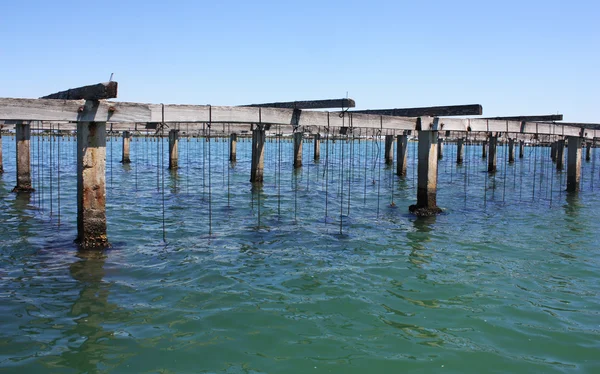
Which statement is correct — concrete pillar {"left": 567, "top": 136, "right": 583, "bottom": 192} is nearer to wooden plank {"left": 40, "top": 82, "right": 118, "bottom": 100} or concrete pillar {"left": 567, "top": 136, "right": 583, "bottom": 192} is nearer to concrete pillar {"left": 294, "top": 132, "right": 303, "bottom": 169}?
concrete pillar {"left": 294, "top": 132, "right": 303, "bottom": 169}

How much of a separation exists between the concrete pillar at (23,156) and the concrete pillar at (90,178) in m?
9.70

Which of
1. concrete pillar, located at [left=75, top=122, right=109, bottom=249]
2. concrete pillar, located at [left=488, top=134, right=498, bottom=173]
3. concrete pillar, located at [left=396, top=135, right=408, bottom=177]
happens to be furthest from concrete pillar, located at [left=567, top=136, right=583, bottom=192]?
concrete pillar, located at [left=75, top=122, right=109, bottom=249]

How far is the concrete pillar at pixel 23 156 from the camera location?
56.4 ft

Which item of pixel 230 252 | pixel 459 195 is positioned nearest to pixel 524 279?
pixel 230 252

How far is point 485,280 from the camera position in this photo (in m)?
8.11

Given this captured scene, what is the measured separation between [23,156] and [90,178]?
1016 centimetres

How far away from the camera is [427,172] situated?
535 inches

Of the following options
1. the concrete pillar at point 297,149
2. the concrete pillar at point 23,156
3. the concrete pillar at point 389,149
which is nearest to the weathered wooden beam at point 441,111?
the concrete pillar at point 23,156

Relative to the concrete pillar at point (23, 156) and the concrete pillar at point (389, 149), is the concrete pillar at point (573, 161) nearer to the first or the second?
the concrete pillar at point (389, 149)

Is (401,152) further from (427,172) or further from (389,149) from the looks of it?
(427,172)

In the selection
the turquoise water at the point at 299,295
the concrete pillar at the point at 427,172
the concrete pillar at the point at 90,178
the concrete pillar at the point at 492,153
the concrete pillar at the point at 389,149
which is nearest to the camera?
the turquoise water at the point at 299,295

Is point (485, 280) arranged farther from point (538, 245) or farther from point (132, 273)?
point (132, 273)

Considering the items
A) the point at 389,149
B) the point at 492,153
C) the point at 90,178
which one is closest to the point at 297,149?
the point at 389,149

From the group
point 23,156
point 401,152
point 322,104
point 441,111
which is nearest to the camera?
point 322,104
